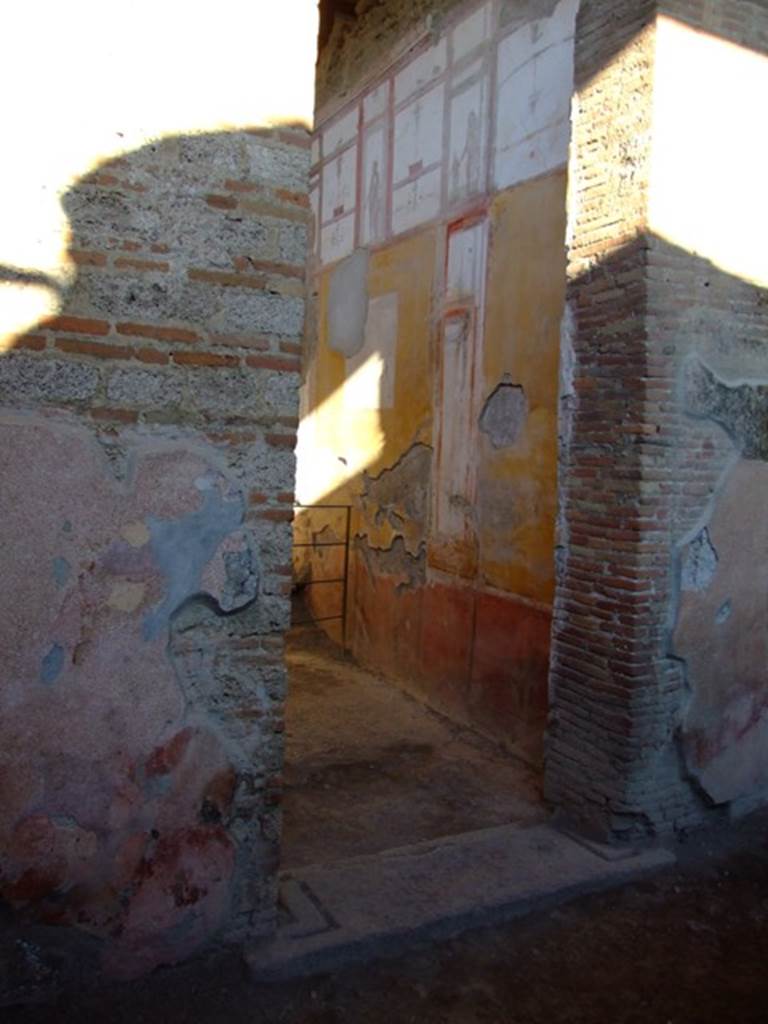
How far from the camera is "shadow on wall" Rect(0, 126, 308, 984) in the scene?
8.45 feet

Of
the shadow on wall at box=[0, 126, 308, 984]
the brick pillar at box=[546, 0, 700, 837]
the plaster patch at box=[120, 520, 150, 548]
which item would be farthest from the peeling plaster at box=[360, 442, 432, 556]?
the plaster patch at box=[120, 520, 150, 548]

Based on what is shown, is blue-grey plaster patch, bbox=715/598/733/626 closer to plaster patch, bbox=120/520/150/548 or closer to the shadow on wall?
the shadow on wall

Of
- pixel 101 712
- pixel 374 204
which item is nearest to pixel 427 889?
pixel 101 712

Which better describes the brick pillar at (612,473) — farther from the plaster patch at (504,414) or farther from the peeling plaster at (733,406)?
the plaster patch at (504,414)

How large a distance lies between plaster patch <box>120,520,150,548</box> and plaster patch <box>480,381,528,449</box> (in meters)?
2.91

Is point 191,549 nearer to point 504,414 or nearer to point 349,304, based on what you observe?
point 504,414

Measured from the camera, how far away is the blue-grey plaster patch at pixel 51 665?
102 inches

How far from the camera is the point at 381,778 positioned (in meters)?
4.81

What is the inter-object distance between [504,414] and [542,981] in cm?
315

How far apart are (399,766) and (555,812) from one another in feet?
3.61

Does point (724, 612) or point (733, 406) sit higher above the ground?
point (733, 406)

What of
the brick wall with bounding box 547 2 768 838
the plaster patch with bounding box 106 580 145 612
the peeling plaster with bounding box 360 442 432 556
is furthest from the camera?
the peeling plaster with bounding box 360 442 432 556

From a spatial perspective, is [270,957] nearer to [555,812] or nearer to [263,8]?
[555,812]

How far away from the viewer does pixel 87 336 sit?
8.58 feet
